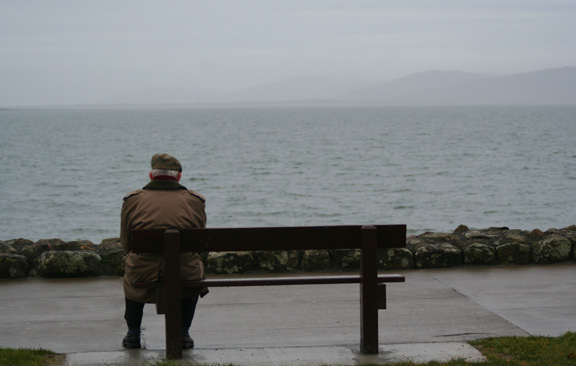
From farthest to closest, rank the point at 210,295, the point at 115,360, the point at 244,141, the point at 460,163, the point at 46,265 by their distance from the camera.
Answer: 1. the point at 244,141
2. the point at 460,163
3. the point at 46,265
4. the point at 210,295
5. the point at 115,360

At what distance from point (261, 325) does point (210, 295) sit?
128 centimetres

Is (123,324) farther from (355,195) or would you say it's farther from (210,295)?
(355,195)

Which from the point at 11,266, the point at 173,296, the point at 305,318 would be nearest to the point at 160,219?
the point at 173,296

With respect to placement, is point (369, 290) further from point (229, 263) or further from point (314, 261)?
point (229, 263)

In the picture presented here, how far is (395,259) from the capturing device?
8.56 meters

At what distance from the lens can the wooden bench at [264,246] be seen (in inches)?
209

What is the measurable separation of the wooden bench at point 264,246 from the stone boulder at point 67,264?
3017mm

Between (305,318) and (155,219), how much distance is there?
187cm

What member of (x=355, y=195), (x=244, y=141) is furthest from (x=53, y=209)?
(x=244, y=141)

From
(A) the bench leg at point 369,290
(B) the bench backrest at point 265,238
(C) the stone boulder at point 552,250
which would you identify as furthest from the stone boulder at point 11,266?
(C) the stone boulder at point 552,250

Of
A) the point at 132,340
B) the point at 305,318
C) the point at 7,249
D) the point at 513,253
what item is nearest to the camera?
the point at 132,340

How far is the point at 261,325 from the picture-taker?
646 cm

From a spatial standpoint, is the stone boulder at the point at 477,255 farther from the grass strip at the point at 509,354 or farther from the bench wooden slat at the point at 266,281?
the bench wooden slat at the point at 266,281

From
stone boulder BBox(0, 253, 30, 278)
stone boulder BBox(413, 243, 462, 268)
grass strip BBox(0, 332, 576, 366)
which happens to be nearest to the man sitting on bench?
grass strip BBox(0, 332, 576, 366)
